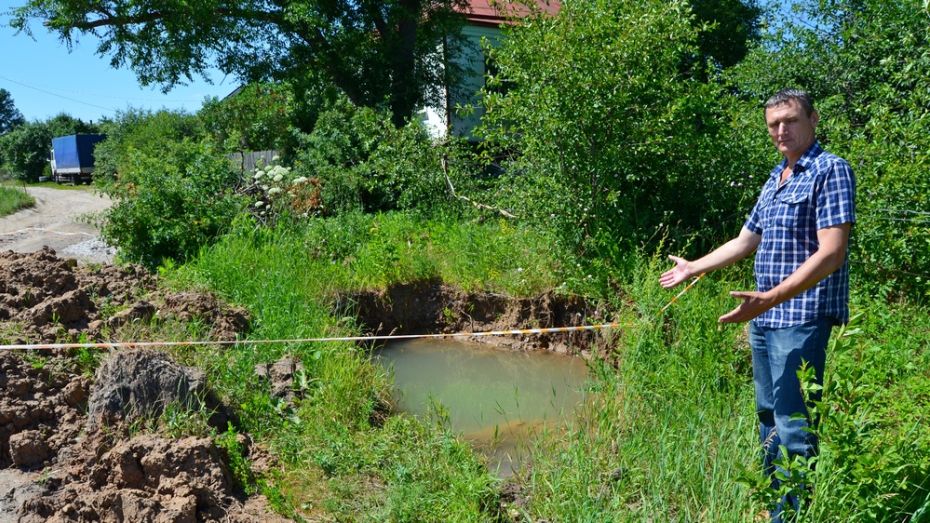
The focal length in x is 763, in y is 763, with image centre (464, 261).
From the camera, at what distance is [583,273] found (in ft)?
25.1

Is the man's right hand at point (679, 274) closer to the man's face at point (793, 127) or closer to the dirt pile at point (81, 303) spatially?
the man's face at point (793, 127)

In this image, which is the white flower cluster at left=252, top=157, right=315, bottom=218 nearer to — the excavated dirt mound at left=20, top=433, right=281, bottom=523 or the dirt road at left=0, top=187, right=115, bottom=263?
the dirt road at left=0, top=187, right=115, bottom=263

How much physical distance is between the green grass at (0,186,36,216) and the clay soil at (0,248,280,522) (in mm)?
13513

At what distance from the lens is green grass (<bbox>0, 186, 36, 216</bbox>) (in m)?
17.8

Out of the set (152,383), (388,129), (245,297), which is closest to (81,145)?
(388,129)

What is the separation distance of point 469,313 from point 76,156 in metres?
33.8

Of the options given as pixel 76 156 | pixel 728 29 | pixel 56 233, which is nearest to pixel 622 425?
pixel 56 233

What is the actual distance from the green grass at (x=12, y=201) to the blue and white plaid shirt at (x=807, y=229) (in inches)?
726

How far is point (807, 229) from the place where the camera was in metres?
3.25

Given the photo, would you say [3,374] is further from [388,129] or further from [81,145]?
[81,145]

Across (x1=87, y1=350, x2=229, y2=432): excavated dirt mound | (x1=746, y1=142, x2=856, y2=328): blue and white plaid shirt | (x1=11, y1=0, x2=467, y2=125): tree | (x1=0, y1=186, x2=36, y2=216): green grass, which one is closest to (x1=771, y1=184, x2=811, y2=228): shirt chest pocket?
(x1=746, y1=142, x2=856, y2=328): blue and white plaid shirt

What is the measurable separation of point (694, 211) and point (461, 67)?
1049 centimetres

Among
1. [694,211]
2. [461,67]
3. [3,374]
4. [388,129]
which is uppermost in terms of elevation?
[461,67]

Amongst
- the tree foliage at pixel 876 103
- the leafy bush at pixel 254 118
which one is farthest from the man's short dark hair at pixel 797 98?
the leafy bush at pixel 254 118
